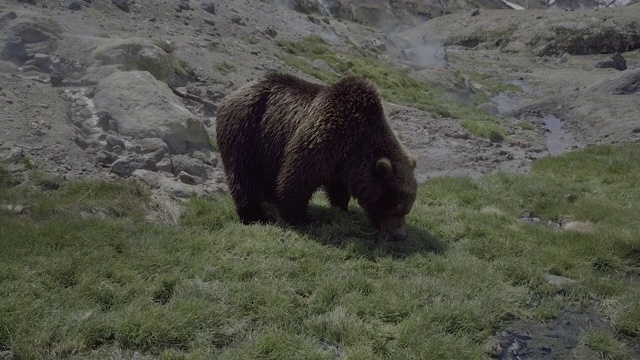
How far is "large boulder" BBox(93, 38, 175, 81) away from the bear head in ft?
24.0

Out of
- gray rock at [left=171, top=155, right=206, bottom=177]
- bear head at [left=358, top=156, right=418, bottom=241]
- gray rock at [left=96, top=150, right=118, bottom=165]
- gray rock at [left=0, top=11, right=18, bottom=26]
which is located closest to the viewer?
bear head at [left=358, top=156, right=418, bottom=241]

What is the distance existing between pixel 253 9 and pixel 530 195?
73.3ft

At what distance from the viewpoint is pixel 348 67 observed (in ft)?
82.7

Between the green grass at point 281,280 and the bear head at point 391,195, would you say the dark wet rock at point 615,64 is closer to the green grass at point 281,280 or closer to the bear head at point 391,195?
the green grass at point 281,280

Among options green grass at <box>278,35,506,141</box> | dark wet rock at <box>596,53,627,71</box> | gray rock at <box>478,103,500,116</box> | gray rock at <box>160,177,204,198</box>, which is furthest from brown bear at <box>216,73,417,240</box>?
dark wet rock at <box>596,53,627,71</box>

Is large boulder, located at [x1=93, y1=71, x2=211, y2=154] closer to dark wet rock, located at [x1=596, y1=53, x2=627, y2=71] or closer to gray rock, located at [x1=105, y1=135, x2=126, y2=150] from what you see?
gray rock, located at [x1=105, y1=135, x2=126, y2=150]

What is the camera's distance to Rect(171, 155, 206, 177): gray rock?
32.7ft

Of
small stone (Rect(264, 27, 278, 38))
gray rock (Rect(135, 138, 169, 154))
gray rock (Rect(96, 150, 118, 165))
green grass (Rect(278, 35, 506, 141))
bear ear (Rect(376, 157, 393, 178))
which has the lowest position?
gray rock (Rect(96, 150, 118, 165))

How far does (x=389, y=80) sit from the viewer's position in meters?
25.1

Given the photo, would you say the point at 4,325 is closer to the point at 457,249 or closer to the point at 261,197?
the point at 261,197

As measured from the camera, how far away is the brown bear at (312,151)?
25.5 feet

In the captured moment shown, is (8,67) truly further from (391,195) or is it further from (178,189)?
(391,195)

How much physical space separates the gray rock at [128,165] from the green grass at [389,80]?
38.3 feet

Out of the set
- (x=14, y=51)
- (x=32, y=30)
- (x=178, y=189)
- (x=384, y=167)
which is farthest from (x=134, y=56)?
(x=384, y=167)
